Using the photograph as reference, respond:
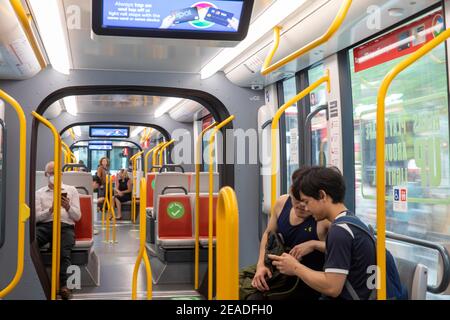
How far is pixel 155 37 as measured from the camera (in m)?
2.99

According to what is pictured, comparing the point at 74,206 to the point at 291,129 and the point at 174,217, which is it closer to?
the point at 174,217

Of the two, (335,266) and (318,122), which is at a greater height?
(318,122)

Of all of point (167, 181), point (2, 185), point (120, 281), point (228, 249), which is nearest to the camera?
point (228, 249)

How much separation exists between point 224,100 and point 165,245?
1.91 m

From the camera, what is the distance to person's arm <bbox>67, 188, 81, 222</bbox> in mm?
5629

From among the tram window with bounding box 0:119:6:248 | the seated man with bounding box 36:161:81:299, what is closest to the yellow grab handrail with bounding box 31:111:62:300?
the tram window with bounding box 0:119:6:248

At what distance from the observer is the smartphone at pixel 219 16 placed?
2934mm

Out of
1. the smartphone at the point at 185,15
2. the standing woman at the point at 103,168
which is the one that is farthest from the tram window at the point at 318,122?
the standing woman at the point at 103,168

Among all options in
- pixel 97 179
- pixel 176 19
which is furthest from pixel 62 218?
pixel 97 179

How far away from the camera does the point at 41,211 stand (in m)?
5.49

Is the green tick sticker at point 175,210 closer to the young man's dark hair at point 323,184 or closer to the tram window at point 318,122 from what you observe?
the tram window at point 318,122

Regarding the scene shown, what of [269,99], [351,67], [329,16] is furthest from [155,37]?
[269,99]

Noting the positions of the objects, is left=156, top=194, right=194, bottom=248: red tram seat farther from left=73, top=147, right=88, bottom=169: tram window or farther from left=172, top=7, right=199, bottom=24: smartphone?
left=73, top=147, right=88, bottom=169: tram window

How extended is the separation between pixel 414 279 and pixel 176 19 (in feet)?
6.35
